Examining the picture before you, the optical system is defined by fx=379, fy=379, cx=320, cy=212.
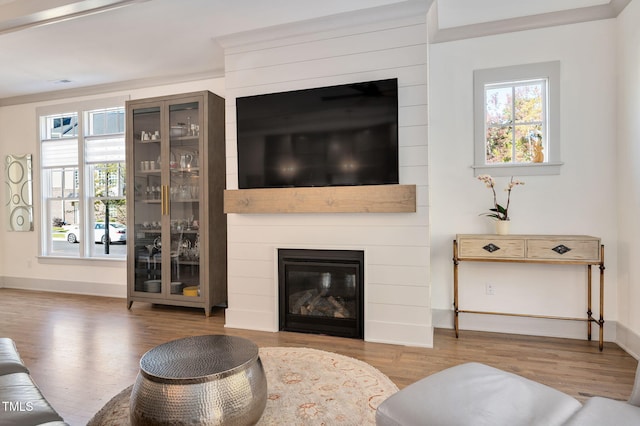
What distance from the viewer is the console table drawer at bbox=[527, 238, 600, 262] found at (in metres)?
2.99

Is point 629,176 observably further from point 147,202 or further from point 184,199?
point 147,202

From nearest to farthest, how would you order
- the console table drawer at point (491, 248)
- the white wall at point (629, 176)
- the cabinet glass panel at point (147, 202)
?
the white wall at point (629, 176), the console table drawer at point (491, 248), the cabinet glass panel at point (147, 202)

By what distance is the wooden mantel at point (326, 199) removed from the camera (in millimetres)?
3176

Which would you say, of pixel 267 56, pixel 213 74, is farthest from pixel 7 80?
pixel 267 56

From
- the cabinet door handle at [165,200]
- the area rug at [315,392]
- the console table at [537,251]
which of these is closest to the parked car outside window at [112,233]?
the cabinet door handle at [165,200]

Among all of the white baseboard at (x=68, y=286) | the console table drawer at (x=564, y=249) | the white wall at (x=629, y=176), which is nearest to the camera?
the white wall at (x=629, y=176)

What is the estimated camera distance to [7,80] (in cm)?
496

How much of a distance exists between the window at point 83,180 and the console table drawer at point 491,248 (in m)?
4.36

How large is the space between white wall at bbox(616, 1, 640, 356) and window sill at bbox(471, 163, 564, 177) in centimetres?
48

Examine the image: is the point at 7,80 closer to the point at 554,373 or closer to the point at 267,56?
the point at 267,56

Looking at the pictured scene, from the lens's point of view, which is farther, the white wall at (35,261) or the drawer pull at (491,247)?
the white wall at (35,261)

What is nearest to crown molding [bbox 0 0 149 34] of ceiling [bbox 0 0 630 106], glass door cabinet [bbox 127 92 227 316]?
ceiling [bbox 0 0 630 106]

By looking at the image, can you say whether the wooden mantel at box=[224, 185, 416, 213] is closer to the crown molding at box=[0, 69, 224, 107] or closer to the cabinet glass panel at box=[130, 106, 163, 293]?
Answer: the cabinet glass panel at box=[130, 106, 163, 293]

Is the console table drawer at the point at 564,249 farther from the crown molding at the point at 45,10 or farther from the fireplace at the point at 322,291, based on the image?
the crown molding at the point at 45,10
